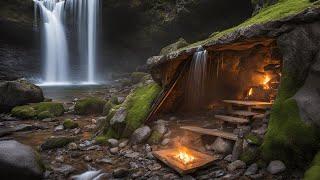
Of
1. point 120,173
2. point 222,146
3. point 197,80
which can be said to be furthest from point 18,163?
point 197,80

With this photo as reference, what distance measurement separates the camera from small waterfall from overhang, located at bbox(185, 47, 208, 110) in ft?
33.6

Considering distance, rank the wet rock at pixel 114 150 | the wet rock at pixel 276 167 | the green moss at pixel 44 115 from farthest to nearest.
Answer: the green moss at pixel 44 115 < the wet rock at pixel 114 150 < the wet rock at pixel 276 167

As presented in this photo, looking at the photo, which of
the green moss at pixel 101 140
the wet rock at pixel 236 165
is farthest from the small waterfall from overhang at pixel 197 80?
the wet rock at pixel 236 165

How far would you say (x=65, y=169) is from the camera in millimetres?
8203

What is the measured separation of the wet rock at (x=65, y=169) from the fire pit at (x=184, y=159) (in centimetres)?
238

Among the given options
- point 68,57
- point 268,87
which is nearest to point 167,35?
point 68,57

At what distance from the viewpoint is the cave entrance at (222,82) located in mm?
10461

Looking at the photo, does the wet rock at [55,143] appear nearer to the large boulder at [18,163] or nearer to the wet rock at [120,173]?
the large boulder at [18,163]

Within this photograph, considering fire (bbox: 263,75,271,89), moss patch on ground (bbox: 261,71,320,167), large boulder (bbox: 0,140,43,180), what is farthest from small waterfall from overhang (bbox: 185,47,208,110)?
large boulder (bbox: 0,140,43,180)

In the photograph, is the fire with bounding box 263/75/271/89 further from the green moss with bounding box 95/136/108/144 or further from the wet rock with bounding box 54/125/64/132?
the wet rock with bounding box 54/125/64/132

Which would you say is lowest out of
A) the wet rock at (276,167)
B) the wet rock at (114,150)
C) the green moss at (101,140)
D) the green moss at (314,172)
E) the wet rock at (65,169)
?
the wet rock at (65,169)

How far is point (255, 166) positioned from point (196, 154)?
1694 mm

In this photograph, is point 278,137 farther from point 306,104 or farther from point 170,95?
point 170,95

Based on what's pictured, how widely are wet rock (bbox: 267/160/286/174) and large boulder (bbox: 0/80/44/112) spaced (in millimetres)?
16541
